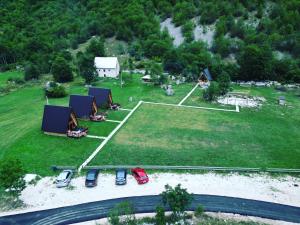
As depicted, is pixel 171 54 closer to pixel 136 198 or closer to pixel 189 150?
pixel 189 150

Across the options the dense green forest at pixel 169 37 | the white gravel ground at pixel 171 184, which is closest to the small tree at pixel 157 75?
the dense green forest at pixel 169 37

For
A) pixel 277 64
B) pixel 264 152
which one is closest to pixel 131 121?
pixel 264 152

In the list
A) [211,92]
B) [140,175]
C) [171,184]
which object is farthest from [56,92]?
[171,184]

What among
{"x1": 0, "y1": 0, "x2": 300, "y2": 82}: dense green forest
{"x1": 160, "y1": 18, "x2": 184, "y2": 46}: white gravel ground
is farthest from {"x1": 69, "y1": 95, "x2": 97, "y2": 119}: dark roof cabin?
{"x1": 160, "y1": 18, "x2": 184, "y2": 46}: white gravel ground

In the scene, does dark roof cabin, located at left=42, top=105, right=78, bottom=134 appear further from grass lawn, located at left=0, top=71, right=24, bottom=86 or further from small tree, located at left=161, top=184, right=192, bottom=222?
grass lawn, located at left=0, top=71, right=24, bottom=86

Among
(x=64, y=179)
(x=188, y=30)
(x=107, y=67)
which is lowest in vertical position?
(x=64, y=179)

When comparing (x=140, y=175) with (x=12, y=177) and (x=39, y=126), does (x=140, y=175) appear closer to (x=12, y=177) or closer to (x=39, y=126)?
(x=12, y=177)
